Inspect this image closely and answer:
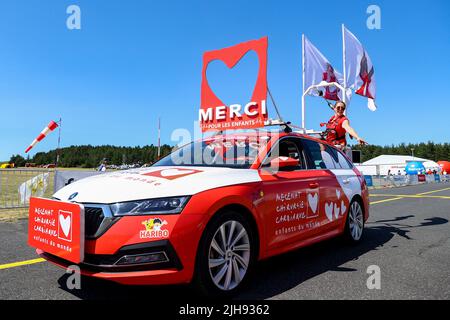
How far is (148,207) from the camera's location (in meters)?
2.69

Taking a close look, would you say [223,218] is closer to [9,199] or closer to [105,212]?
[105,212]

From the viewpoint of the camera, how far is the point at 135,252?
2602 mm

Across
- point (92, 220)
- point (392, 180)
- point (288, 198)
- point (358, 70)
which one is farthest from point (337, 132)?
point (392, 180)

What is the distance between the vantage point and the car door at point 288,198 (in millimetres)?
3502

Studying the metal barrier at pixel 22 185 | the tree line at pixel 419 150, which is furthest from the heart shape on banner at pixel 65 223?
the tree line at pixel 419 150

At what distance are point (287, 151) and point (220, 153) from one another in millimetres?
845

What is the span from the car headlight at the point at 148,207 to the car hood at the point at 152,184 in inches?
1.6

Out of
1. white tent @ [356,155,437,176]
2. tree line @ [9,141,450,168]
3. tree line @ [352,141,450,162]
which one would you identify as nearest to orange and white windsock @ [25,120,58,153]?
white tent @ [356,155,437,176]

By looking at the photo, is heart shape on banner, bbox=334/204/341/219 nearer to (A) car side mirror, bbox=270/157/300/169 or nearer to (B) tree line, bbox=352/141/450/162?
(A) car side mirror, bbox=270/157/300/169

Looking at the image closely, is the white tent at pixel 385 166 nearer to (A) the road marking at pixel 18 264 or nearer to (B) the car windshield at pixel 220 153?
(B) the car windshield at pixel 220 153

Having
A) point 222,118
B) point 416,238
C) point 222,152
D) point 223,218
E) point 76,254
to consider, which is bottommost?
point 416,238
